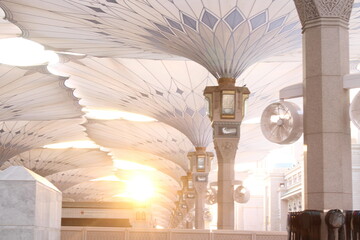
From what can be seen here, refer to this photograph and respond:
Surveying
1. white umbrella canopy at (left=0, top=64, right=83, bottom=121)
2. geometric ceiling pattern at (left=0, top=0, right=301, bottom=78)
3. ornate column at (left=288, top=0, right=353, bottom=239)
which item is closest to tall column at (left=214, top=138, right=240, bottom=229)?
geometric ceiling pattern at (left=0, top=0, right=301, bottom=78)

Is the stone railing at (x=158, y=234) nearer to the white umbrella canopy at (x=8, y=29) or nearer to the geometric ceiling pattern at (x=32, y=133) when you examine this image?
the white umbrella canopy at (x=8, y=29)

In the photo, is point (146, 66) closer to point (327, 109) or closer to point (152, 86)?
point (152, 86)

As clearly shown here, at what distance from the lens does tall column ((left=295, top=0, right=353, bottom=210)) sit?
936cm

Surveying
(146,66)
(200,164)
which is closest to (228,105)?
(146,66)

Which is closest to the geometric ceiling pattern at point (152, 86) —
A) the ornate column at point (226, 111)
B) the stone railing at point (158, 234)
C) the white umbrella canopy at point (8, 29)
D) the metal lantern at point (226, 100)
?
the white umbrella canopy at point (8, 29)

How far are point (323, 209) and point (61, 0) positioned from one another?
40.0 ft

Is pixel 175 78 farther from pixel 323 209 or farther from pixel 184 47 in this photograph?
pixel 323 209

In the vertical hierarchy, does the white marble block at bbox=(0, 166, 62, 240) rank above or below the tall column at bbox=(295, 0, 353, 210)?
below

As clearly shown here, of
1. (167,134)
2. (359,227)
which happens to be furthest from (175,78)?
(359,227)

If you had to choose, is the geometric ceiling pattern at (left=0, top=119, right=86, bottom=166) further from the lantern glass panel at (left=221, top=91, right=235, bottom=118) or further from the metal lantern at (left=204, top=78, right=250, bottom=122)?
the lantern glass panel at (left=221, top=91, right=235, bottom=118)

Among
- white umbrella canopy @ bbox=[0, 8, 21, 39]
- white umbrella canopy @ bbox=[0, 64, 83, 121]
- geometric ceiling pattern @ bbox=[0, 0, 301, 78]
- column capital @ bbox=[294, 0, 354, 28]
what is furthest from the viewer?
white umbrella canopy @ bbox=[0, 64, 83, 121]

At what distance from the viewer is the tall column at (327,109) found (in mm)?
9359

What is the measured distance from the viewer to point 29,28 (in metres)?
23.0

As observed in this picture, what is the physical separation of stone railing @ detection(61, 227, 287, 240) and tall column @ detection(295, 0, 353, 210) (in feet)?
34.0
